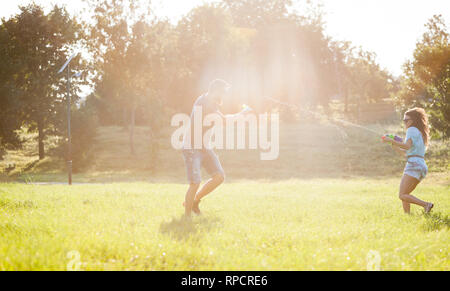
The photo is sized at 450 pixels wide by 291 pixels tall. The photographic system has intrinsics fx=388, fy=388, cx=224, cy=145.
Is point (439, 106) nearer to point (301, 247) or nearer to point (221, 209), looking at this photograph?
point (221, 209)

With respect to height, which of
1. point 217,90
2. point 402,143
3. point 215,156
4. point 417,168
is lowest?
point 417,168

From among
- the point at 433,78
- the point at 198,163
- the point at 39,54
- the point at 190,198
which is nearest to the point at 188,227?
the point at 190,198

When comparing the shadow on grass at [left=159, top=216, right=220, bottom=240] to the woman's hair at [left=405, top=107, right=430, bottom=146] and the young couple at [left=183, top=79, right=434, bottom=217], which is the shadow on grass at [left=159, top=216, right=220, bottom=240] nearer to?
the young couple at [left=183, top=79, right=434, bottom=217]

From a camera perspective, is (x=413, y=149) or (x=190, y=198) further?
(x=413, y=149)

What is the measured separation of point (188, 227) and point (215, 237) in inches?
27.4

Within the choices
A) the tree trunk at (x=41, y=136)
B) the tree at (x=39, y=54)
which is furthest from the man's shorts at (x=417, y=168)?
the tree trunk at (x=41, y=136)

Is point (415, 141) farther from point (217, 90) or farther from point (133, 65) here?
point (133, 65)

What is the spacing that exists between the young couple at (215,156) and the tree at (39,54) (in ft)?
72.8

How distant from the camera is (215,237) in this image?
17.2 feet

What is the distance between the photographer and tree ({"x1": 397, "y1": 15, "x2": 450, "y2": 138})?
55.9 feet

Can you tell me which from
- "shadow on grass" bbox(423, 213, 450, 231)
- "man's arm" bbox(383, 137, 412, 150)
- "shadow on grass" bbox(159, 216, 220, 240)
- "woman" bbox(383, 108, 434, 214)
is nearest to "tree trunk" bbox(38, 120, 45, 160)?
"shadow on grass" bbox(159, 216, 220, 240)

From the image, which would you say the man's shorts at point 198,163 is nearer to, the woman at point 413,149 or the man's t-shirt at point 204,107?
the man's t-shirt at point 204,107

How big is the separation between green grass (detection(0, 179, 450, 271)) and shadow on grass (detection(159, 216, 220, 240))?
0.02 meters

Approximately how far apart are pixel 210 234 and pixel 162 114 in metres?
20.3
